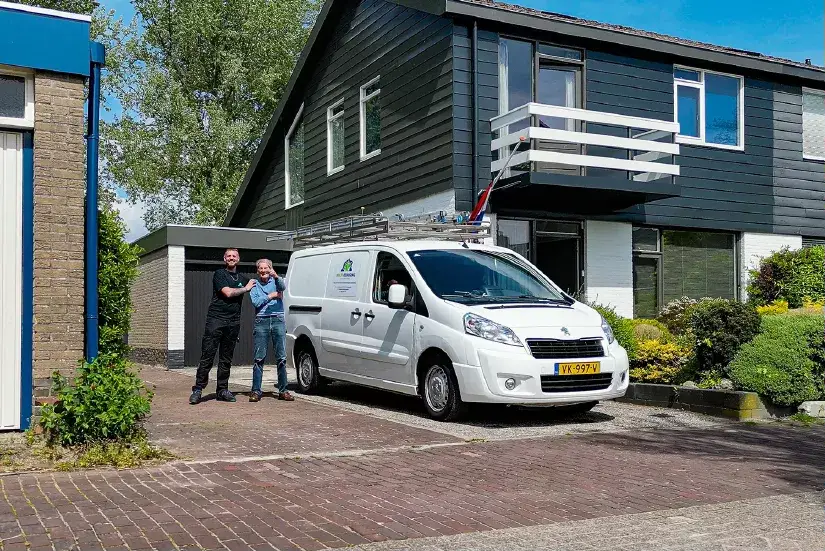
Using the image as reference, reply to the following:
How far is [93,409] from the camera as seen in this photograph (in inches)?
292

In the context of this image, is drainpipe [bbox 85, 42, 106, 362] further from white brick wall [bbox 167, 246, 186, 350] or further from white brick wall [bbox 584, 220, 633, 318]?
white brick wall [bbox 167, 246, 186, 350]

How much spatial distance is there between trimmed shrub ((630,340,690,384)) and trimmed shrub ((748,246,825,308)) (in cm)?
445

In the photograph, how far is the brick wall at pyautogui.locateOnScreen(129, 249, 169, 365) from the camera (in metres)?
18.9

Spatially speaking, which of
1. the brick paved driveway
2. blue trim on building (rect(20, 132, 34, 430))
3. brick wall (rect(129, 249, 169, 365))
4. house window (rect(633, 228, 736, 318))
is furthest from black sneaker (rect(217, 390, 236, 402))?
house window (rect(633, 228, 736, 318))

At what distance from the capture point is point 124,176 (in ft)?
106

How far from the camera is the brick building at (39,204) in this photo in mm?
7871

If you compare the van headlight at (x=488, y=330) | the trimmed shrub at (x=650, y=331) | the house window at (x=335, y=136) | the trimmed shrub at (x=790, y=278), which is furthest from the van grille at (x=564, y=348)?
the house window at (x=335, y=136)

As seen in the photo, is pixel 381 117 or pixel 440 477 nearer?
pixel 440 477

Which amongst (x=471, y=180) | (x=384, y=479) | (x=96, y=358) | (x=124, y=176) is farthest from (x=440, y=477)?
(x=124, y=176)

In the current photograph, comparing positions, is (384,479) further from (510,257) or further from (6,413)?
(510,257)

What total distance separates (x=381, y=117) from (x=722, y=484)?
1261 cm

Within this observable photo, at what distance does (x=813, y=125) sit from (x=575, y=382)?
1266 cm

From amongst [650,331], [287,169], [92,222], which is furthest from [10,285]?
[287,169]

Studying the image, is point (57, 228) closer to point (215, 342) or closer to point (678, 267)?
Result: point (215, 342)
